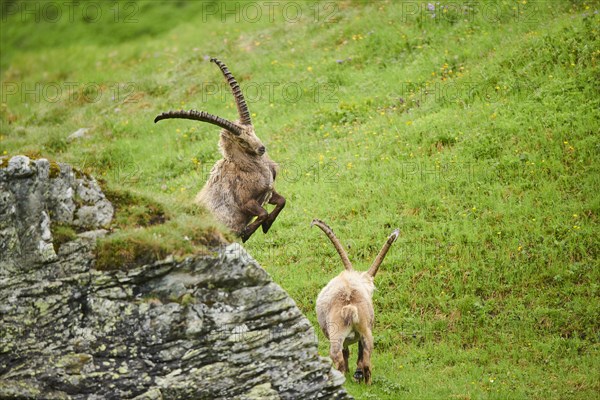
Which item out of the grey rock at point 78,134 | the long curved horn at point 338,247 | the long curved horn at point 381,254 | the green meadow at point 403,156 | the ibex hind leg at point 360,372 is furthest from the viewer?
the grey rock at point 78,134

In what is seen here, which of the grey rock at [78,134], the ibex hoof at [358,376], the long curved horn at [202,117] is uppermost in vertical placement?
the long curved horn at [202,117]

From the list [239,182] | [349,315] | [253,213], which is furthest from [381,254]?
[239,182]

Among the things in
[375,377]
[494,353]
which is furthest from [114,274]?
[494,353]

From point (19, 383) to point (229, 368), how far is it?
8.47 ft

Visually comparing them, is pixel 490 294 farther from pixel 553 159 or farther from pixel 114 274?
pixel 114 274

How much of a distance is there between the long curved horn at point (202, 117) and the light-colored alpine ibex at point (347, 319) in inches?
136

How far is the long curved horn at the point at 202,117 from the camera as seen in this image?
12.2 metres

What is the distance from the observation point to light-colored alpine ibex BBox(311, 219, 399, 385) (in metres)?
12.2

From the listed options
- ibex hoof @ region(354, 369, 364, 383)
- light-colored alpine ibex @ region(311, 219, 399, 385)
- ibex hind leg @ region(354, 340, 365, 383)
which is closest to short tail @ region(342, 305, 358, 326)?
light-colored alpine ibex @ region(311, 219, 399, 385)

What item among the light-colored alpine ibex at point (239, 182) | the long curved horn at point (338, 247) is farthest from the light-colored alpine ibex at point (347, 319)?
the light-colored alpine ibex at point (239, 182)

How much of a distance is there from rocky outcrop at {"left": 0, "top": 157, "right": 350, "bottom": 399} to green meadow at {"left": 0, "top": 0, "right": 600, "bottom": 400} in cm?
42

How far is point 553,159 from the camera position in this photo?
18.0 m

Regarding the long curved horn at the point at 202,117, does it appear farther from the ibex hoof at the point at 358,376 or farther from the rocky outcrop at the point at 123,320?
the ibex hoof at the point at 358,376

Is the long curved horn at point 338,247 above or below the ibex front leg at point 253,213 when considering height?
below
